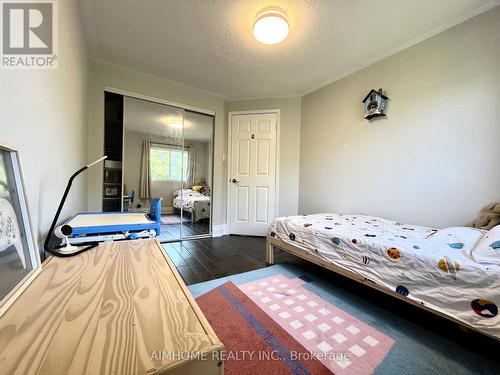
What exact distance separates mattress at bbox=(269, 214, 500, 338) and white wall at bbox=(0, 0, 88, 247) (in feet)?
5.97

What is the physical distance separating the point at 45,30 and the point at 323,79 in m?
2.95

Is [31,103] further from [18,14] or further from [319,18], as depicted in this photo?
[319,18]

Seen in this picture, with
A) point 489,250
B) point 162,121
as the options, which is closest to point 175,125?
point 162,121

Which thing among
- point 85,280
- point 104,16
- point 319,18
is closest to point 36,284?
point 85,280

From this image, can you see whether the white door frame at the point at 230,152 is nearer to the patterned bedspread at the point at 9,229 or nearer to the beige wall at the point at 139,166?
the beige wall at the point at 139,166

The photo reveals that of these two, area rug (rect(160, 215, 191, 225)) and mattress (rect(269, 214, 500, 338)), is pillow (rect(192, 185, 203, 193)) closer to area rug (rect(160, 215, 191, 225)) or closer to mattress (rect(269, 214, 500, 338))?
area rug (rect(160, 215, 191, 225))

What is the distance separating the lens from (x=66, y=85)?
1.35 m

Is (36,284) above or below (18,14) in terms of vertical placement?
below

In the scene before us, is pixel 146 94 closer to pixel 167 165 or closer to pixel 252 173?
pixel 167 165

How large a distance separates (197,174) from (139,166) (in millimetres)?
852

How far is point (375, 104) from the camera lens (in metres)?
2.41

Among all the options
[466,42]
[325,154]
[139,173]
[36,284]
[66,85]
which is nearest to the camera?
[36,284]

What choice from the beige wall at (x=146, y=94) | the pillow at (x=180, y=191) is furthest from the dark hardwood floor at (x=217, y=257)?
the pillow at (x=180, y=191)

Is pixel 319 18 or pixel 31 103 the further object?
pixel 319 18
